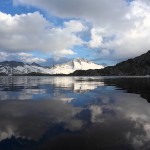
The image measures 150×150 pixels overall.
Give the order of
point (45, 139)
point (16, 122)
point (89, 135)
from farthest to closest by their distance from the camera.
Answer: point (16, 122), point (89, 135), point (45, 139)

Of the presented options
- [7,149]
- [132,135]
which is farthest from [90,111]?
[7,149]

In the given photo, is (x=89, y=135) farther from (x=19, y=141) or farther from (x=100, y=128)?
(x=19, y=141)

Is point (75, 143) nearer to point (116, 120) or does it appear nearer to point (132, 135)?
point (132, 135)

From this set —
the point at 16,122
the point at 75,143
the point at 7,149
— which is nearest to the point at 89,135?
the point at 75,143

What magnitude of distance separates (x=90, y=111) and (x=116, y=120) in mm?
6395

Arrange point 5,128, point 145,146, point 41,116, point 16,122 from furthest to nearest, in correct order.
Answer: point 41,116 < point 16,122 < point 5,128 < point 145,146

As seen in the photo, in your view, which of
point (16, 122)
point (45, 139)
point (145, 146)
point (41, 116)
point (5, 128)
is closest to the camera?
point (145, 146)

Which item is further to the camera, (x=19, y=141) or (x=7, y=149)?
(x=19, y=141)

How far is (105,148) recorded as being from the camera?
2003 cm

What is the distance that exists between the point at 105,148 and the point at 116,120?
439 inches

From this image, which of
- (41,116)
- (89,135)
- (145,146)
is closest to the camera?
(145,146)

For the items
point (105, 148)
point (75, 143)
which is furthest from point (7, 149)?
point (105, 148)

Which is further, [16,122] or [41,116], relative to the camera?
[41,116]

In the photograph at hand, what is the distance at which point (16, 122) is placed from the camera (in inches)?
1159
